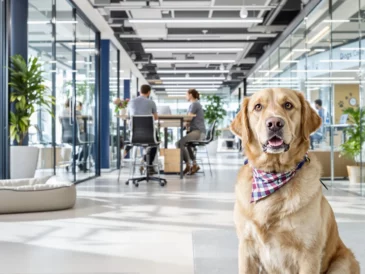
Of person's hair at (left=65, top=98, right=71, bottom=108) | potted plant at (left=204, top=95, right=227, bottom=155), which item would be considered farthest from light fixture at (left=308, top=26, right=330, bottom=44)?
potted plant at (left=204, top=95, right=227, bottom=155)

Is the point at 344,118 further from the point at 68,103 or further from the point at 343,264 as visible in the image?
the point at 343,264

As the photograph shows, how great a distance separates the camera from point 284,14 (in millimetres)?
9859

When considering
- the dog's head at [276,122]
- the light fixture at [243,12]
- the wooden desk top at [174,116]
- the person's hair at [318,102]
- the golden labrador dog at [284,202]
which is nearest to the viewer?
the golden labrador dog at [284,202]

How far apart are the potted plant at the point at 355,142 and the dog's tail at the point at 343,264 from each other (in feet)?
15.3

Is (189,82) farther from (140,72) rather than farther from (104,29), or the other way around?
(104,29)

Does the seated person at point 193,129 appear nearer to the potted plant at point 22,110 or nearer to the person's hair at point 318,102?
the person's hair at point 318,102

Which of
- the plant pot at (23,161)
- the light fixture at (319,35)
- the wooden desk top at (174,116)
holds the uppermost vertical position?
the light fixture at (319,35)

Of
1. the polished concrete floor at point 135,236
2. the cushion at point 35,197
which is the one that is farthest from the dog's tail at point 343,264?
the cushion at point 35,197

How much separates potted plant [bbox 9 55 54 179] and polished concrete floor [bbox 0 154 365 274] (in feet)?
2.64

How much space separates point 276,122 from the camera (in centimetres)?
172

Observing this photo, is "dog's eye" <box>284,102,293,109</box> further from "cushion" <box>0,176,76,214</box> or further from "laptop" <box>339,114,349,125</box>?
"laptop" <box>339,114,349,125</box>

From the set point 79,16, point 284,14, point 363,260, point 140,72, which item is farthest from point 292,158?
point 140,72

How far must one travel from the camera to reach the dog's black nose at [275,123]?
1.72 m

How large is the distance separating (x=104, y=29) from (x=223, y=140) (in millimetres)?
15940
